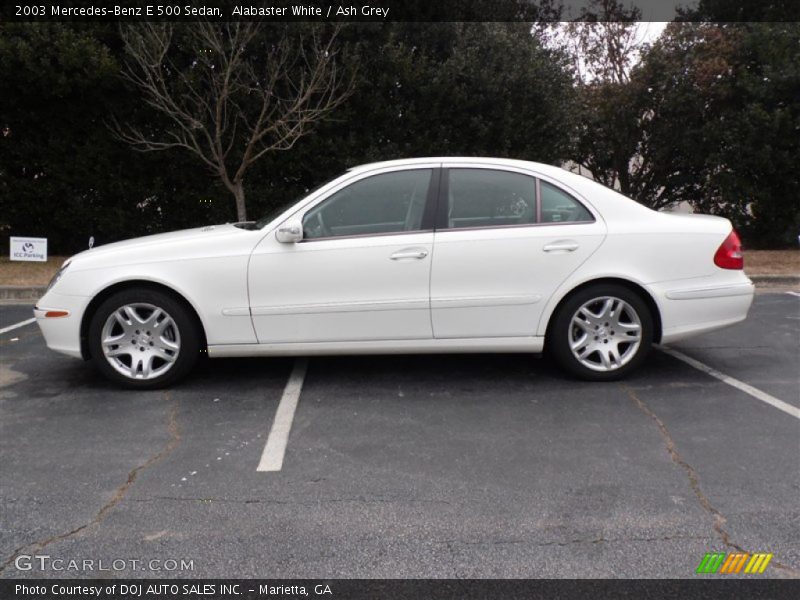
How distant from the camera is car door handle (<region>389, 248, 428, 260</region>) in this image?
4.89m

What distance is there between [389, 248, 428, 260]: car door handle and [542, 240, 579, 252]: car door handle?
32.8 inches

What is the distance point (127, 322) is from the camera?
195 inches

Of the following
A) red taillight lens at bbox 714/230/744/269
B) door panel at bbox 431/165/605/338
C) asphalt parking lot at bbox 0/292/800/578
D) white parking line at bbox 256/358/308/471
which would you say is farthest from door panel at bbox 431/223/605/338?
white parking line at bbox 256/358/308/471

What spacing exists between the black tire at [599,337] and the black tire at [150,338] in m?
2.52

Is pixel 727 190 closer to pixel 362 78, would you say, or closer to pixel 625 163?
pixel 625 163

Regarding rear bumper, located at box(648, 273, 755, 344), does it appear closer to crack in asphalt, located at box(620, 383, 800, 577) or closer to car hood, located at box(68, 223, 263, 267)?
crack in asphalt, located at box(620, 383, 800, 577)

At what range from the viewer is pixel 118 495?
A: 3445 millimetres

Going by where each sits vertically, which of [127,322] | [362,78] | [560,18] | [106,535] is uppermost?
[560,18]

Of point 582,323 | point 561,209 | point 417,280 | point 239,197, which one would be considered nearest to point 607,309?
point 582,323

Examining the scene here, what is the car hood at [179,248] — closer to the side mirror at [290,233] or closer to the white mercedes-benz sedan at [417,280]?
the white mercedes-benz sedan at [417,280]

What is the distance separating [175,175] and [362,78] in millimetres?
3559

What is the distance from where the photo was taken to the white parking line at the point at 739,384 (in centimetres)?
462

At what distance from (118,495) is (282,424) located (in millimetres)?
1146

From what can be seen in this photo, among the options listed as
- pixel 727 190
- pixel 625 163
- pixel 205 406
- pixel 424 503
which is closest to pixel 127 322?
pixel 205 406
